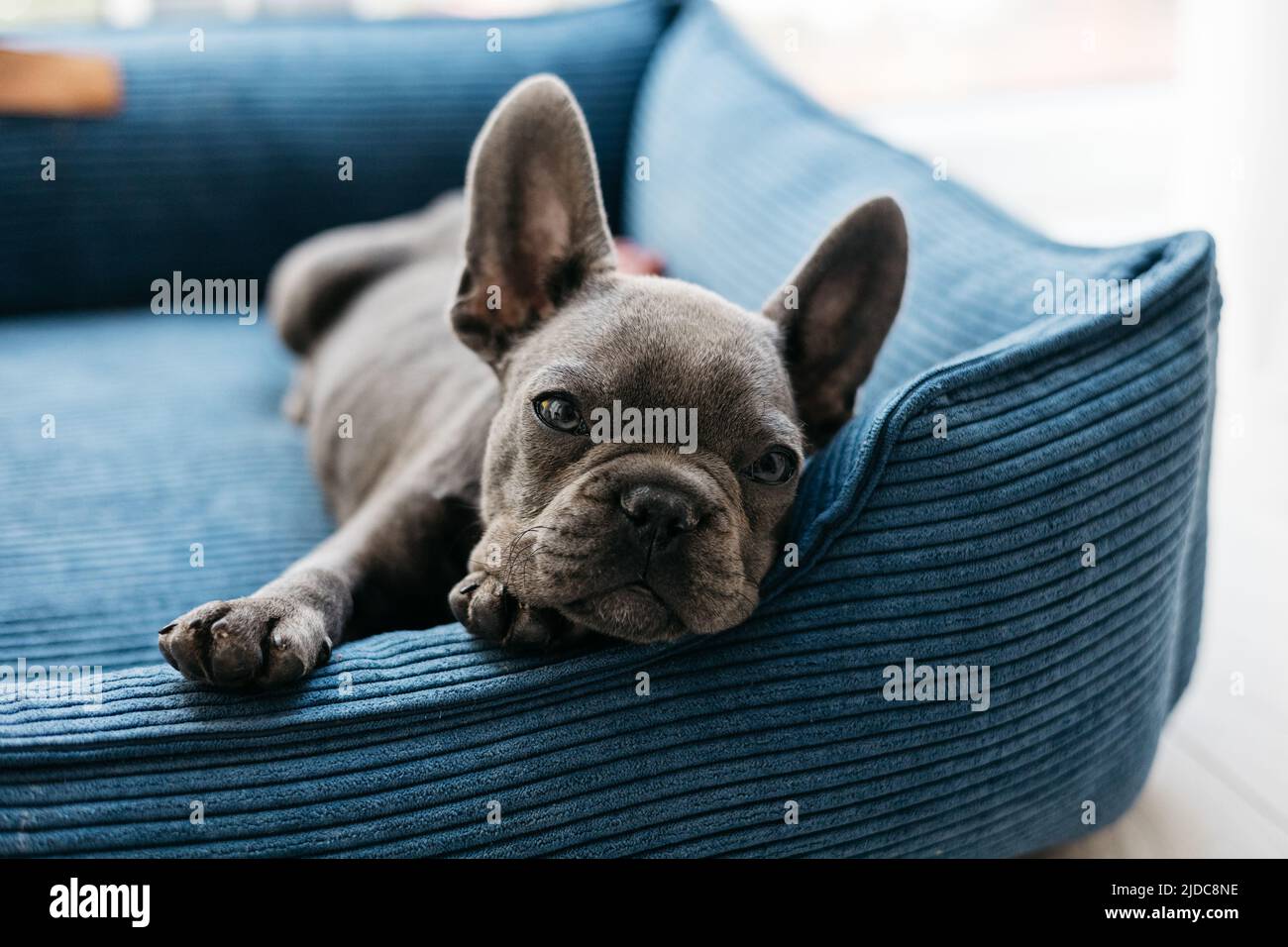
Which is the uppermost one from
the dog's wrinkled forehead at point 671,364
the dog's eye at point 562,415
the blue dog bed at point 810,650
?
the dog's wrinkled forehead at point 671,364

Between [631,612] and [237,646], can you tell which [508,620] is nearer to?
[631,612]

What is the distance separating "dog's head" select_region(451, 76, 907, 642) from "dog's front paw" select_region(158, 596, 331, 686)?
33cm

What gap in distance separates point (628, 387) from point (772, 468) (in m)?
0.29

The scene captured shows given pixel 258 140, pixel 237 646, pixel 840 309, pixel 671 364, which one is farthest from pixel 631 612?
pixel 258 140

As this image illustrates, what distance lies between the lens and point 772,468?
2.00m

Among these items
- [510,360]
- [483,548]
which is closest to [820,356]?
[510,360]

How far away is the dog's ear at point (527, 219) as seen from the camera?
2092 millimetres

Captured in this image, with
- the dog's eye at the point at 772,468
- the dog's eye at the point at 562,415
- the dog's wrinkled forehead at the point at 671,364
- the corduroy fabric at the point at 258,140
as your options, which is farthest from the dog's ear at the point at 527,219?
the corduroy fabric at the point at 258,140

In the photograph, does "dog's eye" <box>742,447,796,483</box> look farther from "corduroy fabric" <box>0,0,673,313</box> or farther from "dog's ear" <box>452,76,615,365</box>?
"corduroy fabric" <box>0,0,673,313</box>

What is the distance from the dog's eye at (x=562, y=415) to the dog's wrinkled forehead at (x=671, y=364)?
24mm

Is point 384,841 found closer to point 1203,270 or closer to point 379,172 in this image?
point 1203,270

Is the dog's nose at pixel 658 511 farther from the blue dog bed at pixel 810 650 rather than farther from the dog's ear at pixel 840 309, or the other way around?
the dog's ear at pixel 840 309

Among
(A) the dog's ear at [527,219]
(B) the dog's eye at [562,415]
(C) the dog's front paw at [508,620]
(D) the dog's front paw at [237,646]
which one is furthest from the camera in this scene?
(A) the dog's ear at [527,219]

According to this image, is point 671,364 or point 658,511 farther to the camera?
point 671,364
